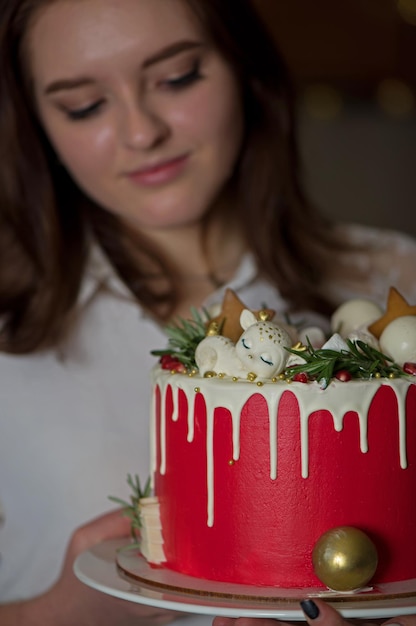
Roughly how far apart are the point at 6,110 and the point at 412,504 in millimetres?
1247

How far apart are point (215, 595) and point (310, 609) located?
0.15 metres

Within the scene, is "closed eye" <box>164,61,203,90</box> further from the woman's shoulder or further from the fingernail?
the fingernail

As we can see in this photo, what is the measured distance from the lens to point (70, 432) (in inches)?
80.5

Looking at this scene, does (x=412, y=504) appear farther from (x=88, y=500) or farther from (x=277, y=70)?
(x=277, y=70)

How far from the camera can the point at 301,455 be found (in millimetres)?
1267

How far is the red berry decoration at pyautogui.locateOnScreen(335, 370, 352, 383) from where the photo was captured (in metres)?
1.24

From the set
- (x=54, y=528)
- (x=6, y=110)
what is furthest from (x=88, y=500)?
(x=6, y=110)

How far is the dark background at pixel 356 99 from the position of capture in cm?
412

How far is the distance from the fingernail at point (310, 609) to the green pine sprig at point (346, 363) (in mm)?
260

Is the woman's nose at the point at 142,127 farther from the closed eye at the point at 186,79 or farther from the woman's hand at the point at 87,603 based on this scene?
the woman's hand at the point at 87,603

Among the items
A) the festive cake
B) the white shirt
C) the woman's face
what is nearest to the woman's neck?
the white shirt

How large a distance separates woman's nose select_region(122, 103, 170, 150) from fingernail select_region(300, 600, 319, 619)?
3.23 ft

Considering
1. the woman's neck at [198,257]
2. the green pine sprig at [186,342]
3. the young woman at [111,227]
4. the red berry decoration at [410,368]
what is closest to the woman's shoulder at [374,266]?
the young woman at [111,227]

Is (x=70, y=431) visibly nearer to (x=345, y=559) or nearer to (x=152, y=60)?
(x=152, y=60)
